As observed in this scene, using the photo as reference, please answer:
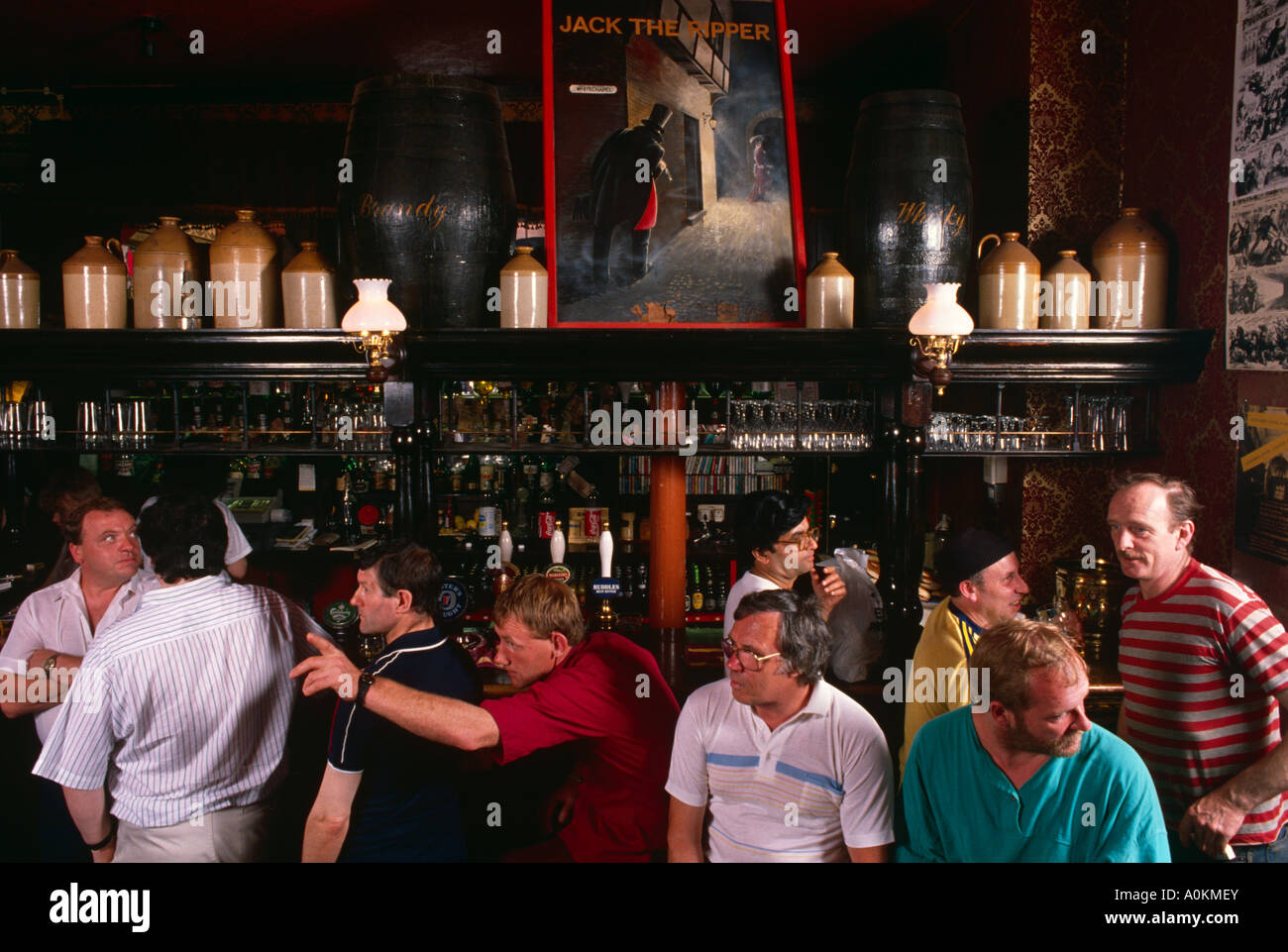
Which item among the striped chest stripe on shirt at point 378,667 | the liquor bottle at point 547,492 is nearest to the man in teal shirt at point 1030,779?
the striped chest stripe on shirt at point 378,667

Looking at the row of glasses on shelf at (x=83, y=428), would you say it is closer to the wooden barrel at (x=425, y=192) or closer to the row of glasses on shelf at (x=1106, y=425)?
the wooden barrel at (x=425, y=192)

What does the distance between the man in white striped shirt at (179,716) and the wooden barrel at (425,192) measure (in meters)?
1.28

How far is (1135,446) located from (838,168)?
3144mm

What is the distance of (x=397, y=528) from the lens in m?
3.69

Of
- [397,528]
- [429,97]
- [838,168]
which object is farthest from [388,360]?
[838,168]

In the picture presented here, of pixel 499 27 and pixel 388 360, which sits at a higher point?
pixel 499 27

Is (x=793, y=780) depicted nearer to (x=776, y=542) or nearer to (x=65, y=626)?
(x=776, y=542)

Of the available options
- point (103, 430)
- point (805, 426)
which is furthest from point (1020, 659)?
point (103, 430)

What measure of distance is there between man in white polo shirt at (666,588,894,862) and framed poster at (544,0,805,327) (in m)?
1.79

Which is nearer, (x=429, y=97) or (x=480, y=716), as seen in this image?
(x=480, y=716)

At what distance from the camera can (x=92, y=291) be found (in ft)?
11.8

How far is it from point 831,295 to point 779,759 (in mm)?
2056

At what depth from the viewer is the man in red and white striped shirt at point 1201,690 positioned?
2.26 m
